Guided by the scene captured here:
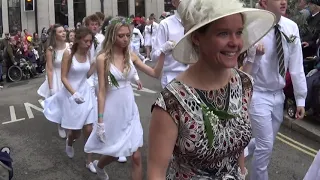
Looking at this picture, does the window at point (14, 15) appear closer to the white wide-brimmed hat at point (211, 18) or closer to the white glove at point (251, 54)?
the white glove at point (251, 54)

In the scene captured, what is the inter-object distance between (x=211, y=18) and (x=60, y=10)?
32972 mm

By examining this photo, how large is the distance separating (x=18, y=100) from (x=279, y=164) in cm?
801

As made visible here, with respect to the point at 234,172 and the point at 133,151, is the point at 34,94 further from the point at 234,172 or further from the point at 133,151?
the point at 234,172

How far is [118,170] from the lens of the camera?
577cm

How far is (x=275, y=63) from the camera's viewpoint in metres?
4.25

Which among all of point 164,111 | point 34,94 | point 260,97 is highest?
point 164,111

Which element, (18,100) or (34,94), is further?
(34,94)

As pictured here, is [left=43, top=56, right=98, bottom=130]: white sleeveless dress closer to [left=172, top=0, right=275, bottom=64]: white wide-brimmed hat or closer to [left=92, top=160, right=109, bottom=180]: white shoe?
[left=92, top=160, right=109, bottom=180]: white shoe

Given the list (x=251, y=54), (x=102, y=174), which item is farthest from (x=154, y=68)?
(x=102, y=174)

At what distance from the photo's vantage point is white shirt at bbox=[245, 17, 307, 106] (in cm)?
421

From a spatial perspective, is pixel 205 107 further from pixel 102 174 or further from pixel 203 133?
pixel 102 174

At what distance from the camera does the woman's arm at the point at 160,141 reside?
213 cm

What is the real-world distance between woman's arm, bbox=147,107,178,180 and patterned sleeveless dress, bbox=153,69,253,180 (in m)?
0.03

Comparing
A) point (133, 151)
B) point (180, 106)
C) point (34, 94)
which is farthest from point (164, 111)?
point (34, 94)
